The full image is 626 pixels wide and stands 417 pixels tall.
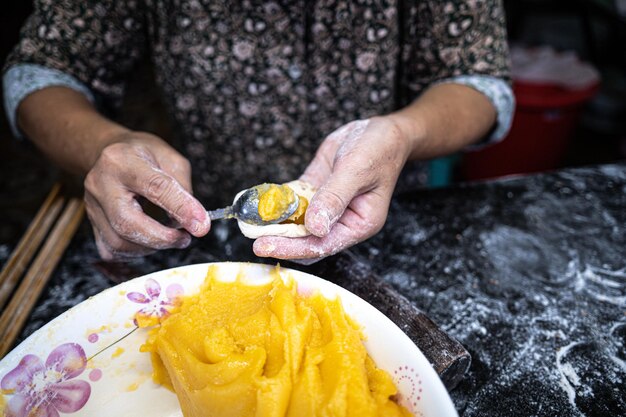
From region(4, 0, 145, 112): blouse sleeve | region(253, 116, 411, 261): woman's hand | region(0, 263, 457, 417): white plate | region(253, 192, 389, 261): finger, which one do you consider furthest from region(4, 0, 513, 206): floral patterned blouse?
region(0, 263, 457, 417): white plate

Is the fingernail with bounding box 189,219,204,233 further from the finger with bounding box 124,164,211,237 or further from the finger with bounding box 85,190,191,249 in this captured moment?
the finger with bounding box 85,190,191,249

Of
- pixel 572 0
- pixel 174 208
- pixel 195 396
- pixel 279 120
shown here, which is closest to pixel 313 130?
pixel 279 120

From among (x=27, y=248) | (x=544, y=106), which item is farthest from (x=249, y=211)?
(x=544, y=106)

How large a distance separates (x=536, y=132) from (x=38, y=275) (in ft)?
11.2

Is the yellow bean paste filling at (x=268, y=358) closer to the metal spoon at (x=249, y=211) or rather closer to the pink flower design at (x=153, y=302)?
the pink flower design at (x=153, y=302)

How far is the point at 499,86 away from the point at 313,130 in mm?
818

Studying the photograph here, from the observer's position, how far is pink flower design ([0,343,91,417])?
102 cm

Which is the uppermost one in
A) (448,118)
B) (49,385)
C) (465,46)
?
(465,46)

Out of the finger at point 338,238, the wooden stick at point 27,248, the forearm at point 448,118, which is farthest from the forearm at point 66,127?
the forearm at point 448,118

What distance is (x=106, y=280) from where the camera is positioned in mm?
1628

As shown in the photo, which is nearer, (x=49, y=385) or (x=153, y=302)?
(x=49, y=385)

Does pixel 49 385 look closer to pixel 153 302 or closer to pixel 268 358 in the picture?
pixel 153 302

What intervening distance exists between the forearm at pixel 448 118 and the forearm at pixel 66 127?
3.54ft

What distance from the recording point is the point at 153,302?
48.5 inches
